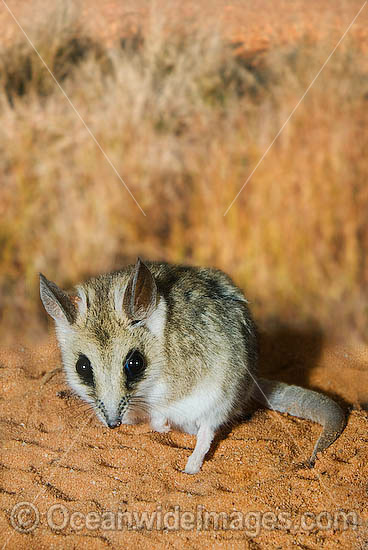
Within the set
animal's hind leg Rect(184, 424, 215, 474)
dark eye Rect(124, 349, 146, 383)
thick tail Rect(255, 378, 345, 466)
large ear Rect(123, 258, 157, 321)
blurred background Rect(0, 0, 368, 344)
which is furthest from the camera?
blurred background Rect(0, 0, 368, 344)

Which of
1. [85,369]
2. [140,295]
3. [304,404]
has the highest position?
[140,295]

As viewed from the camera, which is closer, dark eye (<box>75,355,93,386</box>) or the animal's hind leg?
dark eye (<box>75,355,93,386</box>)

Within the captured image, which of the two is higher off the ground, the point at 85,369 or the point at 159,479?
the point at 85,369

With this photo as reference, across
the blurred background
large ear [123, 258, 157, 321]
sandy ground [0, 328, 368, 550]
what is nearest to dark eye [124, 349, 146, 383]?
large ear [123, 258, 157, 321]

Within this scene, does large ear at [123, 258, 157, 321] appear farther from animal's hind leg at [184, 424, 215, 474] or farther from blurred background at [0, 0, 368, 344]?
blurred background at [0, 0, 368, 344]

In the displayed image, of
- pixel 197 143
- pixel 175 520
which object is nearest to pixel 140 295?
pixel 175 520

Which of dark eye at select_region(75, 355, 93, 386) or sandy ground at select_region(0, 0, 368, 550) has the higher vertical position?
dark eye at select_region(75, 355, 93, 386)

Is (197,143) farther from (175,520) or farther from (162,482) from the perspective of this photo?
(175,520)
